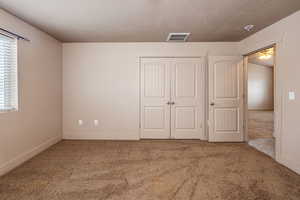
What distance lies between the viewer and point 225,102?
4.73m

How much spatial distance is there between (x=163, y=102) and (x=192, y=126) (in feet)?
3.11

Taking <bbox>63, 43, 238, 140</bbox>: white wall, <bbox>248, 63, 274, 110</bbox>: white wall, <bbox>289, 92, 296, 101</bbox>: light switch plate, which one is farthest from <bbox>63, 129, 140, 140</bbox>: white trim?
<bbox>248, 63, 274, 110</bbox>: white wall

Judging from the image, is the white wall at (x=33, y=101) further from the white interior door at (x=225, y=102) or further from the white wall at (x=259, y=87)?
the white wall at (x=259, y=87)

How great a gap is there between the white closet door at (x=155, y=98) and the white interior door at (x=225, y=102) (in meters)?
1.06

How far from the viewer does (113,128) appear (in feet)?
16.5

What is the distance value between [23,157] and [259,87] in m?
12.3

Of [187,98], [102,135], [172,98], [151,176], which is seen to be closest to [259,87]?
[187,98]

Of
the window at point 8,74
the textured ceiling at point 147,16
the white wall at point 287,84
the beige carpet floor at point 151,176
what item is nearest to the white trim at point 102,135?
the beige carpet floor at point 151,176

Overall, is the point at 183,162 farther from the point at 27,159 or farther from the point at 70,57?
the point at 70,57

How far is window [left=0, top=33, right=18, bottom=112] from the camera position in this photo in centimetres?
298

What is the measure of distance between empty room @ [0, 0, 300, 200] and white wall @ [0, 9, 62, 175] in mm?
21

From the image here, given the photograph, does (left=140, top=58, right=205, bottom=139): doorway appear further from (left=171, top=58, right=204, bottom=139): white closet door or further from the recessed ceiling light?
the recessed ceiling light

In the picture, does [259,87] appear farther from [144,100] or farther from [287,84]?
[287,84]

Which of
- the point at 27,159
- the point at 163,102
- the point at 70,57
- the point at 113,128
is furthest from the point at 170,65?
the point at 27,159
